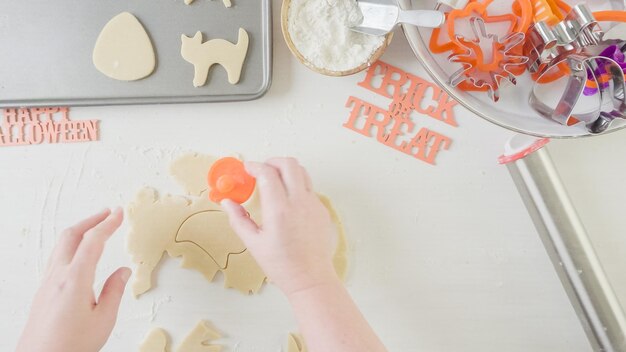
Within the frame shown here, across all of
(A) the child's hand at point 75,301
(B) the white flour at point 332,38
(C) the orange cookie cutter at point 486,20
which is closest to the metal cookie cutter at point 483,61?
(C) the orange cookie cutter at point 486,20

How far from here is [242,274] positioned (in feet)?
1.96

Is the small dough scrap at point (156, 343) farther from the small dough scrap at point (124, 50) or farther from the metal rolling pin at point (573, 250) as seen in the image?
the metal rolling pin at point (573, 250)

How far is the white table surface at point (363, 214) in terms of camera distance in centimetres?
60

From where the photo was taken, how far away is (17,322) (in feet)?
1.98

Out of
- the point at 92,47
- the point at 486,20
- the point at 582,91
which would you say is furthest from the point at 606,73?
the point at 92,47

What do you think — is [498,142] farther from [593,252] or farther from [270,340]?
[270,340]

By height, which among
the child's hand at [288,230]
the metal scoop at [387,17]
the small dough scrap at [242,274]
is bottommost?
the small dough scrap at [242,274]

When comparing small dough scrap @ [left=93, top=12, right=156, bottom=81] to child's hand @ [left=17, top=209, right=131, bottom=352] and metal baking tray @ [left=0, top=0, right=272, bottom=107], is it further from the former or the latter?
child's hand @ [left=17, top=209, right=131, bottom=352]

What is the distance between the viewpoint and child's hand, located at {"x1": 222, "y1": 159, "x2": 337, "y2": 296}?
505 millimetres

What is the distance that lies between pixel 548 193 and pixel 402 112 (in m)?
0.19

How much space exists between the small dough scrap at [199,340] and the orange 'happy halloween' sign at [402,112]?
300 mm

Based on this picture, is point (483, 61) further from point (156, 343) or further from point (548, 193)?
point (156, 343)

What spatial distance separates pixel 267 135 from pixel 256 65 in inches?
3.4

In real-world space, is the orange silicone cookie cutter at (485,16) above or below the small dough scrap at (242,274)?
above
